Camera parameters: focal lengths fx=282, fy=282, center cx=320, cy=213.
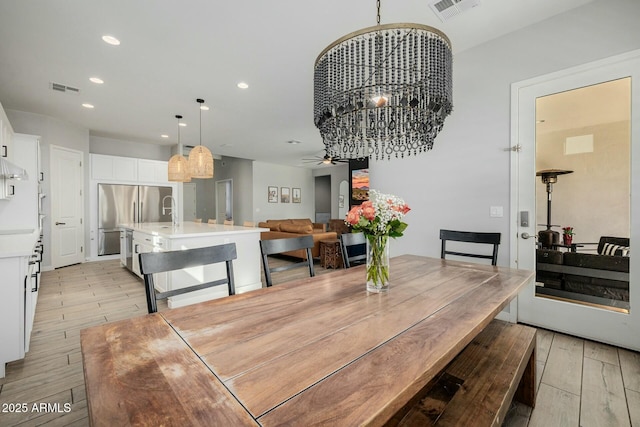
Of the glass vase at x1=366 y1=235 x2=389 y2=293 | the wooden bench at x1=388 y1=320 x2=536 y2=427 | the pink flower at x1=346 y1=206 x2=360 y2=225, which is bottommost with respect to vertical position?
the wooden bench at x1=388 y1=320 x2=536 y2=427

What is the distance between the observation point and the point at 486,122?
289 centimetres

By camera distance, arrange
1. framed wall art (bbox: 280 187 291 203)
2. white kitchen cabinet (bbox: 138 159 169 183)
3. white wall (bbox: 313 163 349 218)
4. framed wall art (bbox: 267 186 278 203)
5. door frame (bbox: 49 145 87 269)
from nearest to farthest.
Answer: door frame (bbox: 49 145 87 269), white kitchen cabinet (bbox: 138 159 169 183), framed wall art (bbox: 267 186 278 203), white wall (bbox: 313 163 349 218), framed wall art (bbox: 280 187 291 203)

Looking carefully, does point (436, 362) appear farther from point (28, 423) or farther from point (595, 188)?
point (595, 188)

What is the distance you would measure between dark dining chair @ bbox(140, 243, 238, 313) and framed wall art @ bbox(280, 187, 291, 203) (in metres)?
8.41

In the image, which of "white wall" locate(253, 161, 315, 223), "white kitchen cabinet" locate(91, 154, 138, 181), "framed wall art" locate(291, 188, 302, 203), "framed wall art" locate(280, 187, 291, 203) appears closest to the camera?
"white kitchen cabinet" locate(91, 154, 138, 181)

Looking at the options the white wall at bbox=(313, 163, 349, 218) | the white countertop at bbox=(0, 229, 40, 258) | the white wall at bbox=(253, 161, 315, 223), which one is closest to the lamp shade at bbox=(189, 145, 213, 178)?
the white countertop at bbox=(0, 229, 40, 258)

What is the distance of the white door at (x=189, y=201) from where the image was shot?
950 cm

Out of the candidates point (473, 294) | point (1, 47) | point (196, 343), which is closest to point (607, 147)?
point (473, 294)

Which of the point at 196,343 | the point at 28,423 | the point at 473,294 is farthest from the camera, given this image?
the point at 28,423

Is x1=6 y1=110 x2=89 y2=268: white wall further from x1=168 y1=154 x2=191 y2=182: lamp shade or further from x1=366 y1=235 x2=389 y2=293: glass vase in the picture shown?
x1=366 y1=235 x2=389 y2=293: glass vase

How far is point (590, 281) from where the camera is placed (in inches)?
95.6

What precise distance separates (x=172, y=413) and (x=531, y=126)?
10.8 feet

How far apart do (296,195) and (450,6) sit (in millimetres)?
8494

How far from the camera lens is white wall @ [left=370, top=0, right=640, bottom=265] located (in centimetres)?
231
